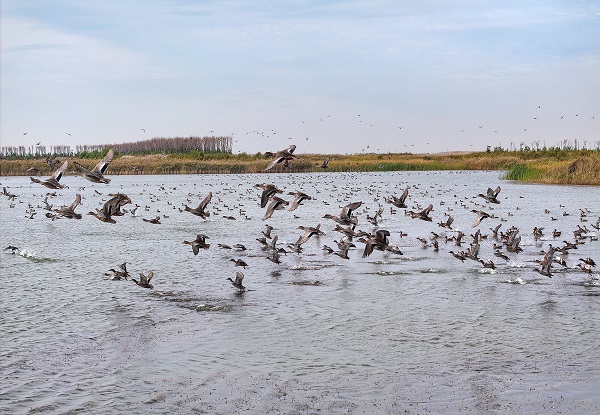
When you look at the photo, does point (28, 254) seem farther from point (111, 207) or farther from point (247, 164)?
point (247, 164)

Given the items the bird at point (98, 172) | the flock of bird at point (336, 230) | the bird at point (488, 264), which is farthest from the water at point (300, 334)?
the bird at point (98, 172)

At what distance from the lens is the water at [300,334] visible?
11.2m

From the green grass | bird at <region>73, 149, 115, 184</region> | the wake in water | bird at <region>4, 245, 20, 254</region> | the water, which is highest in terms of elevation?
bird at <region>73, 149, 115, 184</region>

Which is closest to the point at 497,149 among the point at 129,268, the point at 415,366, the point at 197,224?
the point at 197,224

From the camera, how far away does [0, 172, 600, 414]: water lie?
11.2m

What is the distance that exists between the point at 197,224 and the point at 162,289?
62.0 ft

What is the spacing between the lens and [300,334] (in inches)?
582

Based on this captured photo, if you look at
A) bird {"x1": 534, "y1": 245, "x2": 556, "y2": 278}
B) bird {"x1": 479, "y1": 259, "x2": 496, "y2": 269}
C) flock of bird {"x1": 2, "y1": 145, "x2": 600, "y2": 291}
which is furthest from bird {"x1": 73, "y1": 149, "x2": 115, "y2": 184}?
bird {"x1": 479, "y1": 259, "x2": 496, "y2": 269}

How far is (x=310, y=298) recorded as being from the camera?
1812cm

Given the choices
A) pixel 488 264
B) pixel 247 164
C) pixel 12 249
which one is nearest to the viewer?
pixel 488 264

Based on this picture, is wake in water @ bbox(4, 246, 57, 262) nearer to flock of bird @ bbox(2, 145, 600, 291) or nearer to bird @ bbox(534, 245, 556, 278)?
flock of bird @ bbox(2, 145, 600, 291)

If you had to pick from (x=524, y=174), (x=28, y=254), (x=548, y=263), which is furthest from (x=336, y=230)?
(x=524, y=174)

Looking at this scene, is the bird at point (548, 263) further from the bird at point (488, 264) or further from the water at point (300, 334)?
the bird at point (488, 264)

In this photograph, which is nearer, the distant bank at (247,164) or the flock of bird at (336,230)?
the flock of bird at (336,230)
